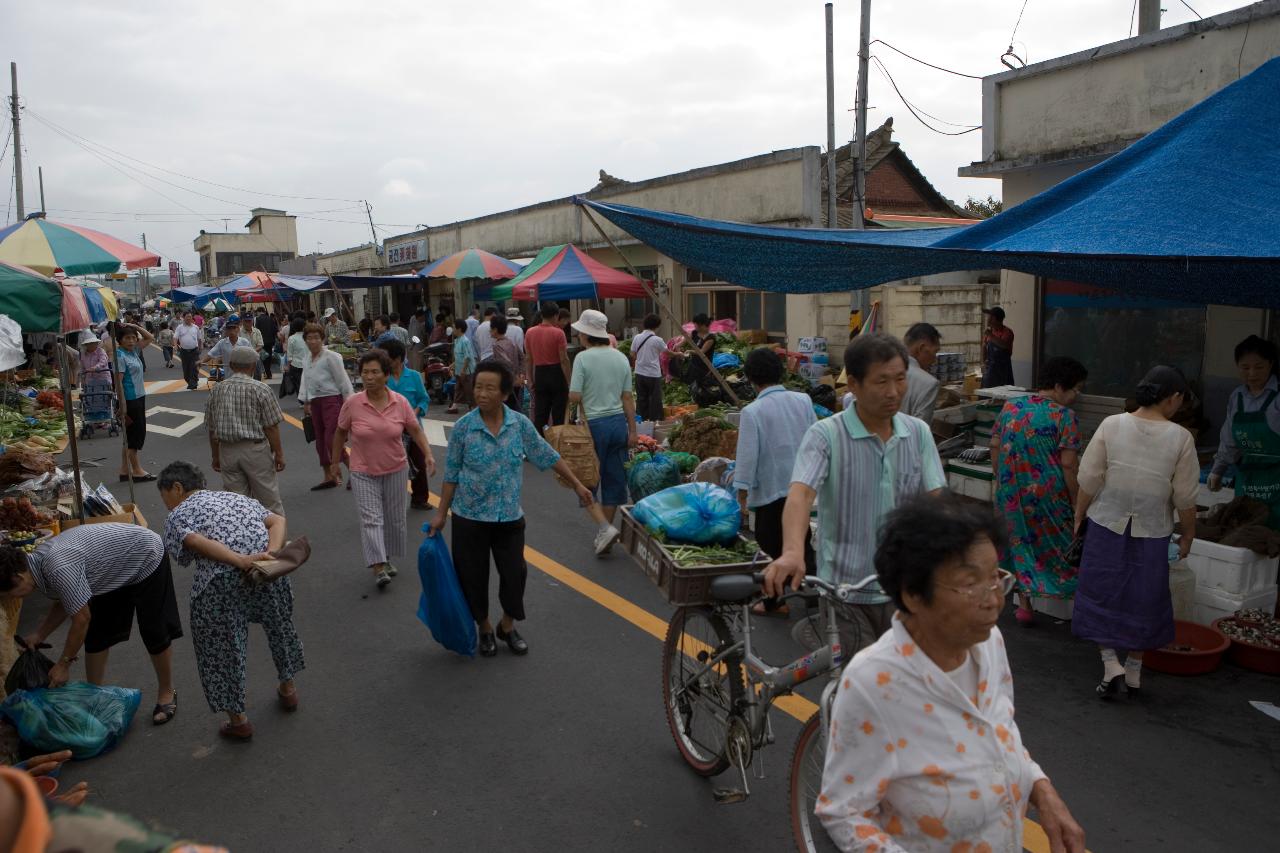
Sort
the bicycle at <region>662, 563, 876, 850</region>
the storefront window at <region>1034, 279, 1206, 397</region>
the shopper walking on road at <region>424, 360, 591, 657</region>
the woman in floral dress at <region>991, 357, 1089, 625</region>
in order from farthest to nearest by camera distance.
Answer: the storefront window at <region>1034, 279, 1206, 397</region>, the woman in floral dress at <region>991, 357, 1089, 625</region>, the shopper walking on road at <region>424, 360, 591, 657</region>, the bicycle at <region>662, 563, 876, 850</region>

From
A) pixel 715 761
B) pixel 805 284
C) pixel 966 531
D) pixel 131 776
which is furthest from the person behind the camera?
pixel 805 284

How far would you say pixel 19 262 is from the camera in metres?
6.91

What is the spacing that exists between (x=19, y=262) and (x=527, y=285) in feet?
23.2

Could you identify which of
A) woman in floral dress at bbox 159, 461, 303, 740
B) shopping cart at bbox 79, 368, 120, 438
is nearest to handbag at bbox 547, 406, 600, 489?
woman in floral dress at bbox 159, 461, 303, 740

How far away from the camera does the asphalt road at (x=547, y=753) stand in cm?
356

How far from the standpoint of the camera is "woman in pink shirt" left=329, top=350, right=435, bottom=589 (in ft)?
20.9

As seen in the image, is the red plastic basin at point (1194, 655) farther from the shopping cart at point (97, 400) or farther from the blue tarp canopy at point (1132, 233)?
the shopping cart at point (97, 400)

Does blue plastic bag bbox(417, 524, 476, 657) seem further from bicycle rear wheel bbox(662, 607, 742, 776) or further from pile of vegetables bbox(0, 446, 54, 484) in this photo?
pile of vegetables bbox(0, 446, 54, 484)

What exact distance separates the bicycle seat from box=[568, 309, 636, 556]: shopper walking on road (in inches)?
159

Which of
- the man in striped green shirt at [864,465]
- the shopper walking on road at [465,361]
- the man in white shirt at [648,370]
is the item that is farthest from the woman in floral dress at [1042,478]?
the shopper walking on road at [465,361]

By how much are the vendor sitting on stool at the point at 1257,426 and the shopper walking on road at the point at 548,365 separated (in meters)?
6.45

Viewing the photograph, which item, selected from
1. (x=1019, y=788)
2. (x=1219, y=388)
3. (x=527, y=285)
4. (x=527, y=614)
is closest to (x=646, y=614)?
(x=527, y=614)

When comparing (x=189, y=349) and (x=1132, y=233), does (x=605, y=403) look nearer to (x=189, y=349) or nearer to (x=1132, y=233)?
(x=1132, y=233)

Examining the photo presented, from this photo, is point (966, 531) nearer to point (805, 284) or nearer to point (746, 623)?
point (746, 623)
